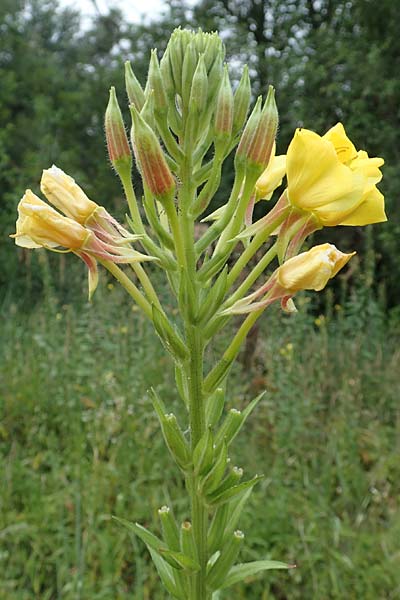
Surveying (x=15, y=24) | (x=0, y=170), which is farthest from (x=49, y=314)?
(x=15, y=24)

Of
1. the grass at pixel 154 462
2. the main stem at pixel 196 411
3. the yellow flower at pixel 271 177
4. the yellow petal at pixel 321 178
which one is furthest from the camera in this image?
the grass at pixel 154 462

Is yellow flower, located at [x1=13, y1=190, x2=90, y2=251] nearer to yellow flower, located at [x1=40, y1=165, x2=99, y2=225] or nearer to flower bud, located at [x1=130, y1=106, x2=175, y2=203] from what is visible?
yellow flower, located at [x1=40, y1=165, x2=99, y2=225]

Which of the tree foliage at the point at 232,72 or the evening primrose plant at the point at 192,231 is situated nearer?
the evening primrose plant at the point at 192,231

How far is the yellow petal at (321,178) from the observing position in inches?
36.6

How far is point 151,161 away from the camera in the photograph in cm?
98

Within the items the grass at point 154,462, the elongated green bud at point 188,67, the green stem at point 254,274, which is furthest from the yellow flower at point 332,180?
the grass at point 154,462

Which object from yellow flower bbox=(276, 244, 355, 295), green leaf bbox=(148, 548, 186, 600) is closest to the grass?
green leaf bbox=(148, 548, 186, 600)

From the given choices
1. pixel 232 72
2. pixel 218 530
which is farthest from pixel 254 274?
pixel 232 72

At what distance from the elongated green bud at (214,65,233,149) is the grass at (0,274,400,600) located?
124cm

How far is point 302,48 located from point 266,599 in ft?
27.1

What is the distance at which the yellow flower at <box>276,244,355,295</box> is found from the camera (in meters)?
0.95

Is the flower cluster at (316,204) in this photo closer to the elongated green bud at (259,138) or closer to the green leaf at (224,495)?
the elongated green bud at (259,138)

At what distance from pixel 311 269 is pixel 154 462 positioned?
86.4 inches

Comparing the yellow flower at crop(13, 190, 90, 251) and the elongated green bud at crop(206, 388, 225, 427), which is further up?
the yellow flower at crop(13, 190, 90, 251)
